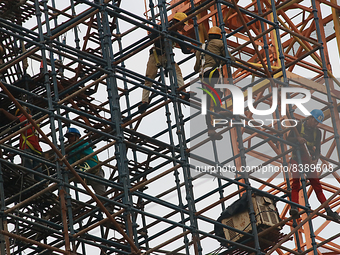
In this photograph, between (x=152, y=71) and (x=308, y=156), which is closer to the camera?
(x=308, y=156)

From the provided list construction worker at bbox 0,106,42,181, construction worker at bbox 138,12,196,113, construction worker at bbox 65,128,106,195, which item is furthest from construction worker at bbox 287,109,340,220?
construction worker at bbox 0,106,42,181

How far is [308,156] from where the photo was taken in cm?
1964

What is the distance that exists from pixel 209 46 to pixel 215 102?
1252 mm

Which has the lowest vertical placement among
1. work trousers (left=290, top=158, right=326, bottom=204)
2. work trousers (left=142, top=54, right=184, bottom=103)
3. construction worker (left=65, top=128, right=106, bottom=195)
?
work trousers (left=290, top=158, right=326, bottom=204)

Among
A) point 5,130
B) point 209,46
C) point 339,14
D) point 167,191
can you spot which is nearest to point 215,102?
point 209,46

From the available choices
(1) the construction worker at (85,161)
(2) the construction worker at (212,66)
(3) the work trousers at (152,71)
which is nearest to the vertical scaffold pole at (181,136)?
(2) the construction worker at (212,66)

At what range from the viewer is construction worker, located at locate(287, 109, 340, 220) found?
19578 millimetres

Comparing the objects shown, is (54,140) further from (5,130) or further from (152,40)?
(152,40)

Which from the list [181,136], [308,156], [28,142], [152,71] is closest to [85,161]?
[28,142]

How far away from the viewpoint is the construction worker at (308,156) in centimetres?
1958

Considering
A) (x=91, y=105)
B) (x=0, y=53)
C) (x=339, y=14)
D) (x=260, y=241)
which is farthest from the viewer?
(x=339, y=14)

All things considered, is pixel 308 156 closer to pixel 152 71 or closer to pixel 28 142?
pixel 152 71

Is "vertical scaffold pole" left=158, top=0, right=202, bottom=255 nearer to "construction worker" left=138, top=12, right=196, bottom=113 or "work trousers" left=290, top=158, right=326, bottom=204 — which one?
"construction worker" left=138, top=12, right=196, bottom=113

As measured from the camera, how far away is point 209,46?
19.8 metres
